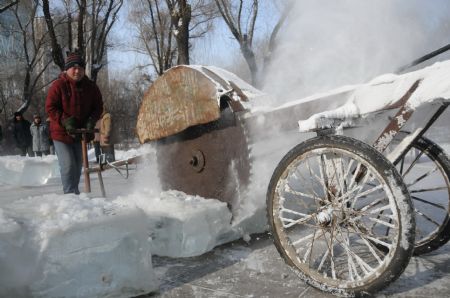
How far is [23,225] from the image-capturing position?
192 centimetres

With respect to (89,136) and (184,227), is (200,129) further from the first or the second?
(89,136)

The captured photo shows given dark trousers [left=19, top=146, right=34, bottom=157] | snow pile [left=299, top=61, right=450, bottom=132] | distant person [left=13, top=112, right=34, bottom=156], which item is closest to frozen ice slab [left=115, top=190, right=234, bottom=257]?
snow pile [left=299, top=61, right=450, bottom=132]

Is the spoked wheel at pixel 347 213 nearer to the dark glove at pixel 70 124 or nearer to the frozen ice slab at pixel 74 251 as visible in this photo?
the frozen ice slab at pixel 74 251

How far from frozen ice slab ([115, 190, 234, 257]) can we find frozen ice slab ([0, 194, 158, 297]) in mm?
482

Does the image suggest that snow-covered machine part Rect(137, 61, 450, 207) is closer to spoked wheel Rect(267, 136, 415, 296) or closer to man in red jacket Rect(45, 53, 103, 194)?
spoked wheel Rect(267, 136, 415, 296)

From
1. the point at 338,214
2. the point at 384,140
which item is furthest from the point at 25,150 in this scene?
the point at 384,140

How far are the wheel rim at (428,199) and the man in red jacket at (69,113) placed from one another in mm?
2760

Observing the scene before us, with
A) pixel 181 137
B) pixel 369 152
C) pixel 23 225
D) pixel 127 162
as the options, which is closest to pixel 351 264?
pixel 369 152

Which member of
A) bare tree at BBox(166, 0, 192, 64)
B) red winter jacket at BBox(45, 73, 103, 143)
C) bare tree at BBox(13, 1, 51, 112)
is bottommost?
red winter jacket at BBox(45, 73, 103, 143)

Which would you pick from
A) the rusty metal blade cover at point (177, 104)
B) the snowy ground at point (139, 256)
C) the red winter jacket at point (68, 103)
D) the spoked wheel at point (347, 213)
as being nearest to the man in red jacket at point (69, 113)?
the red winter jacket at point (68, 103)

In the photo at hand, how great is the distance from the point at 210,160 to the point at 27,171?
612cm

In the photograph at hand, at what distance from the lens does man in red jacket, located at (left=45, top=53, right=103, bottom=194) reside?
150 inches

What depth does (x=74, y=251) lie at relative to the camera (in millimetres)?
1946

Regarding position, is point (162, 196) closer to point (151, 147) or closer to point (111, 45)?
point (151, 147)
